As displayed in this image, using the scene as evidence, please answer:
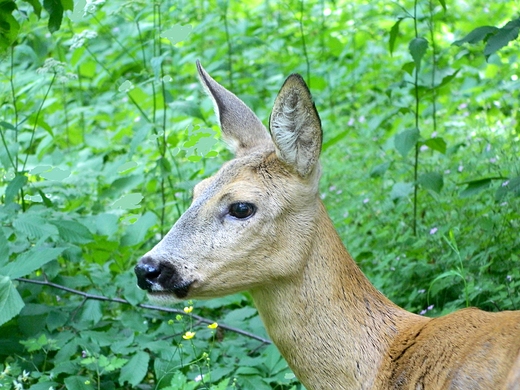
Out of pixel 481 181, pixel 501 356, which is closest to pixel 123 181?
pixel 481 181

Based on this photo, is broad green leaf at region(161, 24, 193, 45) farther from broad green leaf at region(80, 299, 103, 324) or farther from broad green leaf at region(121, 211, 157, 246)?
broad green leaf at region(80, 299, 103, 324)

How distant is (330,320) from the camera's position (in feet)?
11.5

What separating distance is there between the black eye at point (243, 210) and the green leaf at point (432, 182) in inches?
70.7

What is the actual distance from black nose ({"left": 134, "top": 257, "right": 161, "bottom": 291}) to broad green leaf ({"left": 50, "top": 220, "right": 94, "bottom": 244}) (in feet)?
3.58

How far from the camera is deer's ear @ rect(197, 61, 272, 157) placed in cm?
407

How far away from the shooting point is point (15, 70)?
8.06 metres

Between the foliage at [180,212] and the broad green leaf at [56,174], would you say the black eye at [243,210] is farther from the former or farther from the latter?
the broad green leaf at [56,174]

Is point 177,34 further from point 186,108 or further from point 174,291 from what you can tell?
point 174,291

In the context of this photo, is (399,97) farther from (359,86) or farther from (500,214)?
(500,214)

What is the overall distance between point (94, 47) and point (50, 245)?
380cm

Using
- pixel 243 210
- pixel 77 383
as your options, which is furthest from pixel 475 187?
pixel 77 383

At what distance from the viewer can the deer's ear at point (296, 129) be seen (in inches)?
137

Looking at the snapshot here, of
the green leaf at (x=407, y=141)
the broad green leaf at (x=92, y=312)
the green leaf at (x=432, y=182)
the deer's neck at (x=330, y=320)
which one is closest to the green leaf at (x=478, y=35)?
the green leaf at (x=407, y=141)

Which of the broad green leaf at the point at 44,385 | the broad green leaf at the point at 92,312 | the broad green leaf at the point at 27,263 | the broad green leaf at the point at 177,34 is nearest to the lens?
the broad green leaf at the point at 27,263
